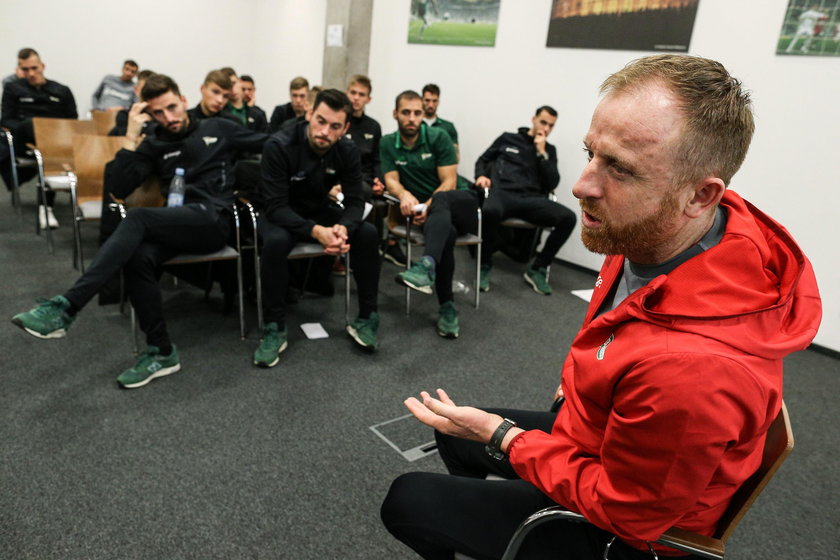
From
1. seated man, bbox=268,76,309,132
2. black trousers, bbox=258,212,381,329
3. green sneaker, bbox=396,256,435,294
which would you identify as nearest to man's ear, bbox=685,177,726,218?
green sneaker, bbox=396,256,435,294

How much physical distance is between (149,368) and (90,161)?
175 centimetres

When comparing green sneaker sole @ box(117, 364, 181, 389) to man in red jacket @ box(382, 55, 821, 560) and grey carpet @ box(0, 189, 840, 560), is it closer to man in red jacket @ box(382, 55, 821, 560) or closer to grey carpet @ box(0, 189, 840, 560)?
grey carpet @ box(0, 189, 840, 560)

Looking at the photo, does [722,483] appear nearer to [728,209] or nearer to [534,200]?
[728,209]

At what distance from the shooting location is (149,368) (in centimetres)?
245

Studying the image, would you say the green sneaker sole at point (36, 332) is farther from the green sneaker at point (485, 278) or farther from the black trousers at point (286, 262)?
→ the green sneaker at point (485, 278)

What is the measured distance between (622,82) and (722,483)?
2.29 feet

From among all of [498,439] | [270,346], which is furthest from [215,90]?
[498,439]

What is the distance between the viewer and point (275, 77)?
7977 millimetres

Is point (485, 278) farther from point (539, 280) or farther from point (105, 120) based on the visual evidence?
point (105, 120)

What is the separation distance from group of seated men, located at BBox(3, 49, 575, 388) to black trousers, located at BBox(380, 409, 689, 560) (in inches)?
64.9

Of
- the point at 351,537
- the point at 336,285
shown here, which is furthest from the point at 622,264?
the point at 336,285

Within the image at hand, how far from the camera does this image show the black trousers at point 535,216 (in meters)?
4.05

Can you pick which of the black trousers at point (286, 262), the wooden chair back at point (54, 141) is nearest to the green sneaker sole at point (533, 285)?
the black trousers at point (286, 262)

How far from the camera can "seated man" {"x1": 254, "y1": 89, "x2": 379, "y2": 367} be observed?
275cm
